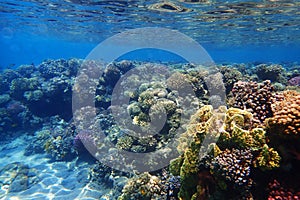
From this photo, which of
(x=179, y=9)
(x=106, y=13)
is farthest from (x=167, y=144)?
(x=106, y=13)

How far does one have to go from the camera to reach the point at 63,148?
11.1m

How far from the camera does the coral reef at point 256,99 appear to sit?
193 inches

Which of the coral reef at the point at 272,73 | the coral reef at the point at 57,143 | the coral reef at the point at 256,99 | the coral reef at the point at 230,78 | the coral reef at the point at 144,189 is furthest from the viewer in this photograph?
the coral reef at the point at 272,73

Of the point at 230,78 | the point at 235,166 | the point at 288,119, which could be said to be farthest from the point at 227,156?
the point at 230,78

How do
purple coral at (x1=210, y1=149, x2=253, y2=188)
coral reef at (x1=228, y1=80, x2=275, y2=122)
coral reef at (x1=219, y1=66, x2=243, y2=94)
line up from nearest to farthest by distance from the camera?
purple coral at (x1=210, y1=149, x2=253, y2=188)
coral reef at (x1=228, y1=80, x2=275, y2=122)
coral reef at (x1=219, y1=66, x2=243, y2=94)

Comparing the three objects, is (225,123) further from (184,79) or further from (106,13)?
(106,13)

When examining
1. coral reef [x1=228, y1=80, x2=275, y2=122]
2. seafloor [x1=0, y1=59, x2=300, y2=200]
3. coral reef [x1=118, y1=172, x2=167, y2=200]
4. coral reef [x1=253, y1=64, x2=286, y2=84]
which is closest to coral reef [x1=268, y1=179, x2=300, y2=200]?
seafloor [x1=0, y1=59, x2=300, y2=200]

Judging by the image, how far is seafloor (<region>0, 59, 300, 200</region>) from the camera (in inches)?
146

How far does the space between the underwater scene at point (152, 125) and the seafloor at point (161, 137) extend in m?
0.03

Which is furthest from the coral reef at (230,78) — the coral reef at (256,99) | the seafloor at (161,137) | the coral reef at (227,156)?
the coral reef at (227,156)

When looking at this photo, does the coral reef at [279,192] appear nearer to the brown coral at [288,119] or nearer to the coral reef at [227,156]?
the coral reef at [227,156]

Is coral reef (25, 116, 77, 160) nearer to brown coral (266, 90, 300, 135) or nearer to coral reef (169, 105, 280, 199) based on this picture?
coral reef (169, 105, 280, 199)

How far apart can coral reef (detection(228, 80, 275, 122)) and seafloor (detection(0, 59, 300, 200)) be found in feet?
0.07

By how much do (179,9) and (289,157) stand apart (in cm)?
1789
